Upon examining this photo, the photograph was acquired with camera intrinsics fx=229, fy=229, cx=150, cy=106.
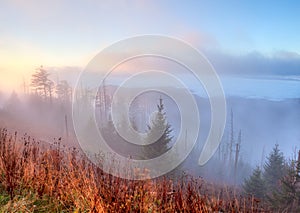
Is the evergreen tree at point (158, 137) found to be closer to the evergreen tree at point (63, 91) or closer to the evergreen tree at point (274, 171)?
the evergreen tree at point (274, 171)

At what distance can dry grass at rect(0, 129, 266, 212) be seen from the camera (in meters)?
3.04

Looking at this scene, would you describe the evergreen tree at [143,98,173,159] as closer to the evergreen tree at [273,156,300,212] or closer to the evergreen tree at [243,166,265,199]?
the evergreen tree at [243,166,265,199]

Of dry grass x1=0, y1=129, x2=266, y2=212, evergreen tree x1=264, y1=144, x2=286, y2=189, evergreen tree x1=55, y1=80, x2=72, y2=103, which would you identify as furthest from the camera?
evergreen tree x1=55, y1=80, x2=72, y2=103

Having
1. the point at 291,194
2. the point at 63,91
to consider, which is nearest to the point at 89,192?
the point at 291,194

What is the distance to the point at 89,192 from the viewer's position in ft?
10.8

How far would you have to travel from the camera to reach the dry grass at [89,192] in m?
3.04

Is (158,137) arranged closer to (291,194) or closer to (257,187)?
(291,194)

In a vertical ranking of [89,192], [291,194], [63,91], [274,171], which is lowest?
[274,171]

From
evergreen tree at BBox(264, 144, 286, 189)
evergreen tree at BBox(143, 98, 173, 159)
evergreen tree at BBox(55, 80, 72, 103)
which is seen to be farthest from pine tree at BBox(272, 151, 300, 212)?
A: evergreen tree at BBox(55, 80, 72, 103)

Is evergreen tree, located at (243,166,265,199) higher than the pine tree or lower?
lower

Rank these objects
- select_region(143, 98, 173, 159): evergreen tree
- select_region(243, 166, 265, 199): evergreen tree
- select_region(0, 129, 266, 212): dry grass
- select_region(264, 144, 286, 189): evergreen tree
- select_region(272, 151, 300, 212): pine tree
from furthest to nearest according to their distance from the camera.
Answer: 1. select_region(264, 144, 286, 189): evergreen tree
2. select_region(243, 166, 265, 199): evergreen tree
3. select_region(143, 98, 173, 159): evergreen tree
4. select_region(272, 151, 300, 212): pine tree
5. select_region(0, 129, 266, 212): dry grass

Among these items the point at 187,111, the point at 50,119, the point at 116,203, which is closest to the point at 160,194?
the point at 116,203

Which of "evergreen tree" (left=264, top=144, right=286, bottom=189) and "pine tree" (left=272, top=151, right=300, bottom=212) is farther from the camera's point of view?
"evergreen tree" (left=264, top=144, right=286, bottom=189)

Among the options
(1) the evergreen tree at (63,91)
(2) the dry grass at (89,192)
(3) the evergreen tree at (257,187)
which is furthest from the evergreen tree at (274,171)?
(1) the evergreen tree at (63,91)
